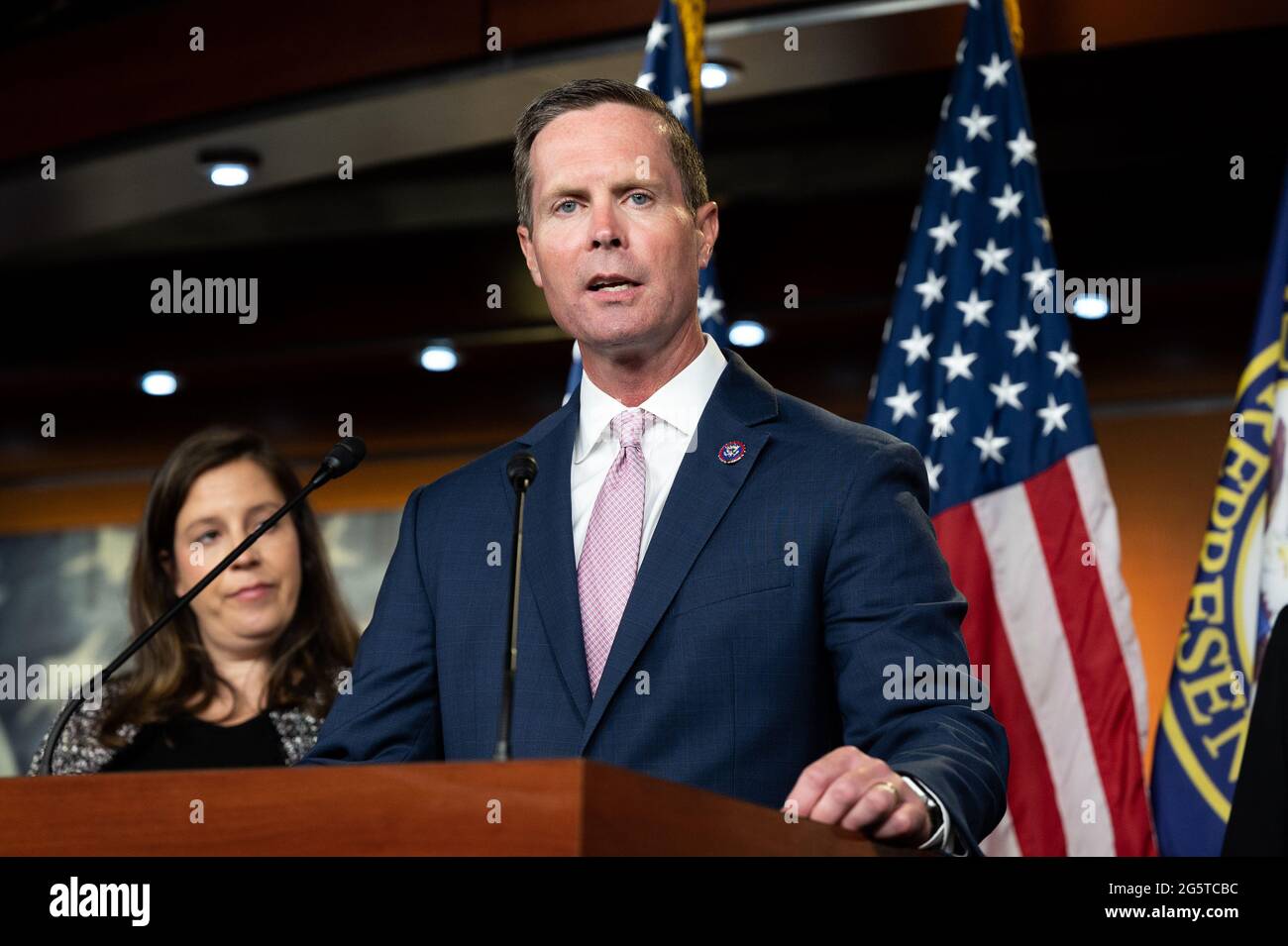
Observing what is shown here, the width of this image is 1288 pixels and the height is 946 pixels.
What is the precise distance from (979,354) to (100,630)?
16.4 ft

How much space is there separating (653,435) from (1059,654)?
1.57 meters

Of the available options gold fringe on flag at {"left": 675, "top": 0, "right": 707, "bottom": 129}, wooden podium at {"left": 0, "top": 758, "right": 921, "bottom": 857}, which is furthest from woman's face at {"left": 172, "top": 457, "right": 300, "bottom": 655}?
wooden podium at {"left": 0, "top": 758, "right": 921, "bottom": 857}

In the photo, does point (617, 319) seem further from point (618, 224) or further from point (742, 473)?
point (742, 473)

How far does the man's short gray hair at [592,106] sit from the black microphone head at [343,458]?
14.9 inches

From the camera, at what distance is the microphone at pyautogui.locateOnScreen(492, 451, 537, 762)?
136 centimetres

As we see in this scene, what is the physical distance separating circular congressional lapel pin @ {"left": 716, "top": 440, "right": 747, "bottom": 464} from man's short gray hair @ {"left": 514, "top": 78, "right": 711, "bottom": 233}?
0.36 metres

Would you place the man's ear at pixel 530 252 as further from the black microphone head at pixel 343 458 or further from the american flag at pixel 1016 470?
the american flag at pixel 1016 470

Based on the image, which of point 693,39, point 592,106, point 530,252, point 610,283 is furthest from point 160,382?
point 610,283

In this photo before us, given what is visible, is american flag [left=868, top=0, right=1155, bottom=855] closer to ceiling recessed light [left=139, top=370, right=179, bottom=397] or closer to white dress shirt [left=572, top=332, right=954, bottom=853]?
white dress shirt [left=572, top=332, right=954, bottom=853]

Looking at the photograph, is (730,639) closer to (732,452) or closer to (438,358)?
(732,452)

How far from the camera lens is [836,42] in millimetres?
4262

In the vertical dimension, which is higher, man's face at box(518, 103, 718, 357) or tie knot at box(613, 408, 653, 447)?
man's face at box(518, 103, 718, 357)
